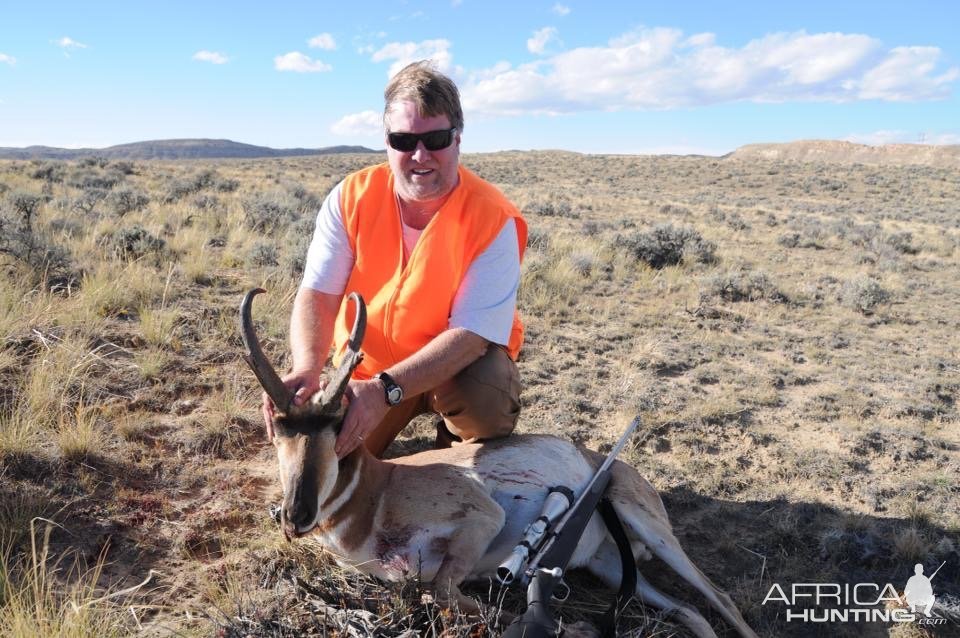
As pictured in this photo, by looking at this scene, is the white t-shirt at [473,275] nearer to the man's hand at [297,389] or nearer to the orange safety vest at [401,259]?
the orange safety vest at [401,259]

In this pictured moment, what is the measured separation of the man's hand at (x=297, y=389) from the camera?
2820 mm

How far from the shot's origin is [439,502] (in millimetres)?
3240

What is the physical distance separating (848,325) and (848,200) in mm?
29960

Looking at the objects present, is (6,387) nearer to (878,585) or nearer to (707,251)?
(878,585)

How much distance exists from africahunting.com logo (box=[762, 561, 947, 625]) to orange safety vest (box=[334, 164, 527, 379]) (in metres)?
2.53

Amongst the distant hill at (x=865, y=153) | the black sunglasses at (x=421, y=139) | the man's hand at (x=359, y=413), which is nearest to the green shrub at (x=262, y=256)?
the black sunglasses at (x=421, y=139)

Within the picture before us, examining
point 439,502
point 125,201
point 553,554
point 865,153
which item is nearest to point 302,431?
point 439,502

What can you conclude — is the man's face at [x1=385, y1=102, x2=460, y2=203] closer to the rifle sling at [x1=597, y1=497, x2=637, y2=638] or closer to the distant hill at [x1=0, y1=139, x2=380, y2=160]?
the rifle sling at [x1=597, y1=497, x2=637, y2=638]

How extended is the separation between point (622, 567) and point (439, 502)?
1.17 metres

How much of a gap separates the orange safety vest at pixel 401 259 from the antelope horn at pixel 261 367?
1218 mm

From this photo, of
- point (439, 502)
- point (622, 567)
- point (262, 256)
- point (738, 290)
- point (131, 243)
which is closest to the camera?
point (439, 502)

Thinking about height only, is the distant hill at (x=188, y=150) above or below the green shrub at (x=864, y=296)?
above

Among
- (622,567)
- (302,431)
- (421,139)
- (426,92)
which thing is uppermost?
(426,92)

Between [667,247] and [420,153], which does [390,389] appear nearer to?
[420,153]
